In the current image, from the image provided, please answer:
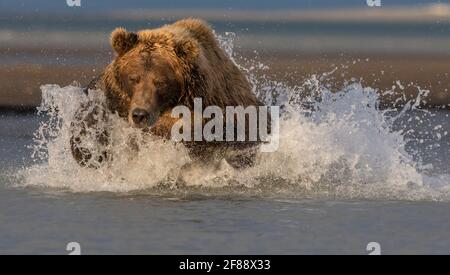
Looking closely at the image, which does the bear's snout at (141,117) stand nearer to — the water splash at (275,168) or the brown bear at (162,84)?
the brown bear at (162,84)

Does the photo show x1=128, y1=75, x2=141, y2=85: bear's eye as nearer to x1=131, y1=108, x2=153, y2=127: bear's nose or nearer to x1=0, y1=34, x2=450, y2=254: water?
x1=131, y1=108, x2=153, y2=127: bear's nose

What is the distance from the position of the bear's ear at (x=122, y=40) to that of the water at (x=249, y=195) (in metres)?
0.44

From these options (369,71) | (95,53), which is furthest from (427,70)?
(95,53)

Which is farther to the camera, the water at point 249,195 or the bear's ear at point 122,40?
the bear's ear at point 122,40

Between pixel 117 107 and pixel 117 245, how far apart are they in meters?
2.93

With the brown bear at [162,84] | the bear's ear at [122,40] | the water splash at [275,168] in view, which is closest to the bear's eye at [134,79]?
the brown bear at [162,84]

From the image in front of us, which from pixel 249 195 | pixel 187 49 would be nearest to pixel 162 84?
pixel 187 49

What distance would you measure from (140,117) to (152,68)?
0.45 metres

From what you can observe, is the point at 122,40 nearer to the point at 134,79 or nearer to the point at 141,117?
the point at 134,79

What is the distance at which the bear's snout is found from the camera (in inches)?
527

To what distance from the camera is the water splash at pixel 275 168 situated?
1352 centimetres
